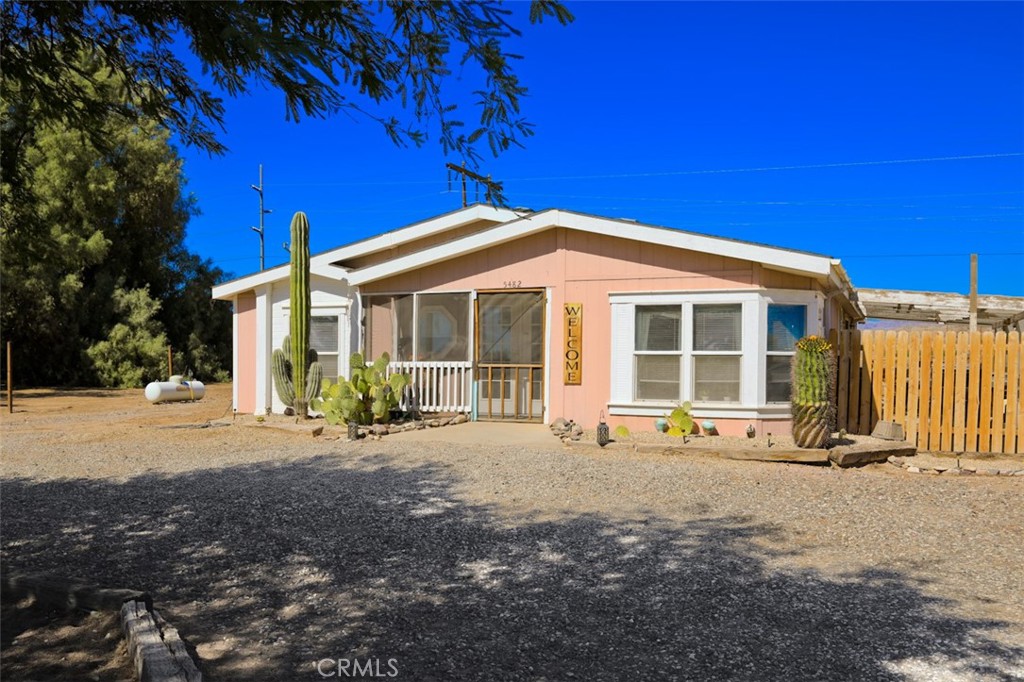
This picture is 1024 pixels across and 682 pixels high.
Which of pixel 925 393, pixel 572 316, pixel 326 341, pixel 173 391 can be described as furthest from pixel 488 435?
pixel 173 391

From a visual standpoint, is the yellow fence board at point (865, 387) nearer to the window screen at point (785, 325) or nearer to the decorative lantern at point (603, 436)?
the window screen at point (785, 325)

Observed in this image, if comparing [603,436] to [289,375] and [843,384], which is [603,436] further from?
[289,375]

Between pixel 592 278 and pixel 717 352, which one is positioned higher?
pixel 592 278

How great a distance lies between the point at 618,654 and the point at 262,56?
3.40 meters

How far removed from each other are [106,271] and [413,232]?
68.5 feet

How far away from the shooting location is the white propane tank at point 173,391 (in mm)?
20828

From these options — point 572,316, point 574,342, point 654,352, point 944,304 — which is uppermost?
point 944,304

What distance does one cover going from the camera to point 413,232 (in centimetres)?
1509

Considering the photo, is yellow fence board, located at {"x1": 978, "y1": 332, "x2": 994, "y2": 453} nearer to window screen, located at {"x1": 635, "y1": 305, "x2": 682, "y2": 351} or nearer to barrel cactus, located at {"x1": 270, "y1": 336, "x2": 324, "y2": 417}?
window screen, located at {"x1": 635, "y1": 305, "x2": 682, "y2": 351}

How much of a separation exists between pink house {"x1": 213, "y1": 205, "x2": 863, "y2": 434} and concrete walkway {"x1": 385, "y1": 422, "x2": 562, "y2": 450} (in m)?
0.64

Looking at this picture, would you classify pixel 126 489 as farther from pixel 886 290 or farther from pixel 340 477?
pixel 886 290

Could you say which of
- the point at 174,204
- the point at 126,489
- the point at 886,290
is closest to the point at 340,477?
the point at 126,489

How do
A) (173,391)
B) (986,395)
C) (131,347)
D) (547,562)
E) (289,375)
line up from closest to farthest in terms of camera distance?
(547,562) → (986,395) → (289,375) → (173,391) → (131,347)

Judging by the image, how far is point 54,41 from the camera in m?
4.77
